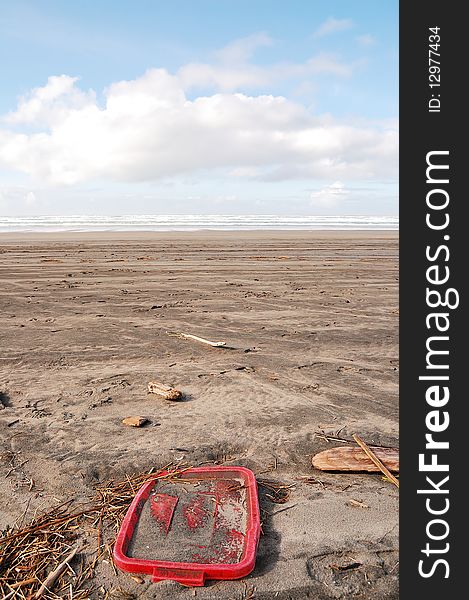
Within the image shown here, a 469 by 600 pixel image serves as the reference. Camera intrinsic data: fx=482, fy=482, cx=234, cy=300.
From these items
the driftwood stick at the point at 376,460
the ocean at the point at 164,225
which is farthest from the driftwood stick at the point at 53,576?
the ocean at the point at 164,225

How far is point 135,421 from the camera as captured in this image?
3938mm

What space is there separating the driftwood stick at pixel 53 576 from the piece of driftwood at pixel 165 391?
6.66ft

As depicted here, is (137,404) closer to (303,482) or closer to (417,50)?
(303,482)

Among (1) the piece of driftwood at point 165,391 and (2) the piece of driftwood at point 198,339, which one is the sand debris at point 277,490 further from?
(2) the piece of driftwood at point 198,339

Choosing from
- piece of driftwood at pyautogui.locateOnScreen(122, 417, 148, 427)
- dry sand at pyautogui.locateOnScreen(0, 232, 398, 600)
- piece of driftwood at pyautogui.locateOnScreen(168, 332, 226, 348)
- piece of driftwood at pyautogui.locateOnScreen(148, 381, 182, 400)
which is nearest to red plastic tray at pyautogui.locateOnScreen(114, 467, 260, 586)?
dry sand at pyautogui.locateOnScreen(0, 232, 398, 600)

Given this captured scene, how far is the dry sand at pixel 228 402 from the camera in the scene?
98.7 inches

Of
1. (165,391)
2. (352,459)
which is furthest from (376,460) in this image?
(165,391)

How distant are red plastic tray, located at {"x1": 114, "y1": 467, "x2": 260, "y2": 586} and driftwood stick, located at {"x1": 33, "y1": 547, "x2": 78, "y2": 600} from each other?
0.79 feet

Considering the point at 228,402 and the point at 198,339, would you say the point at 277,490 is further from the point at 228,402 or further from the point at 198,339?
the point at 198,339

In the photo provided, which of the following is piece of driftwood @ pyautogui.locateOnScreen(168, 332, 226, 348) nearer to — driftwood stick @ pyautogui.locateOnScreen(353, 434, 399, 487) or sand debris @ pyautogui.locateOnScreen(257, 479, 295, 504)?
driftwood stick @ pyautogui.locateOnScreen(353, 434, 399, 487)

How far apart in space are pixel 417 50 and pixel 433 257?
2.65 ft

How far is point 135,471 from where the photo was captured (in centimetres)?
326

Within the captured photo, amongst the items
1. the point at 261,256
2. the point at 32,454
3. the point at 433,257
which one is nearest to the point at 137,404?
the point at 32,454

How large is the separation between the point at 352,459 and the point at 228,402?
140 cm
